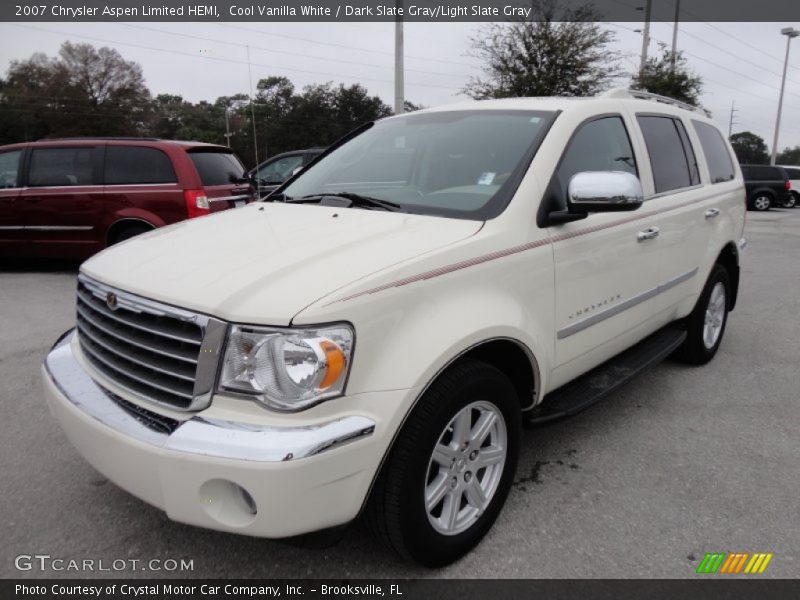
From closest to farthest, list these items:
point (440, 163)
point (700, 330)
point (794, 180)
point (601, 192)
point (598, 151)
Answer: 1. point (601, 192)
2. point (440, 163)
3. point (598, 151)
4. point (700, 330)
5. point (794, 180)

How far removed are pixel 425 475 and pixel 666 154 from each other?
2725 mm

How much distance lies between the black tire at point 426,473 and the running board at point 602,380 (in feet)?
1.57

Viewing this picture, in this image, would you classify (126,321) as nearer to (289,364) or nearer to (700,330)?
(289,364)

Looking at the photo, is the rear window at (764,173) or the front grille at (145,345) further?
the rear window at (764,173)

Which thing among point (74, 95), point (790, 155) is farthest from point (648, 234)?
point (790, 155)

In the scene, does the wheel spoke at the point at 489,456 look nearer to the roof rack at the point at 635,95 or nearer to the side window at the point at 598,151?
the side window at the point at 598,151

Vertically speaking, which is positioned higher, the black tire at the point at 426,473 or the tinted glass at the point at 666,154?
the tinted glass at the point at 666,154

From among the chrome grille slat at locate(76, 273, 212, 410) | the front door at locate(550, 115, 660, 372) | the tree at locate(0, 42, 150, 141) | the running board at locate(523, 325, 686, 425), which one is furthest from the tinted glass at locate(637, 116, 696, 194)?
the tree at locate(0, 42, 150, 141)

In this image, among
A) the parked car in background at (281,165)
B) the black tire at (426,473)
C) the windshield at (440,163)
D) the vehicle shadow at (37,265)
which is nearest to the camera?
the black tire at (426,473)

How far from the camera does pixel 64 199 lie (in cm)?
746

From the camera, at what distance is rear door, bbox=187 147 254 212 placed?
7.26 meters

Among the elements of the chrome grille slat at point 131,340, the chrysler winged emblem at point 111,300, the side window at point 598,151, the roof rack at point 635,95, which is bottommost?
the chrome grille slat at point 131,340

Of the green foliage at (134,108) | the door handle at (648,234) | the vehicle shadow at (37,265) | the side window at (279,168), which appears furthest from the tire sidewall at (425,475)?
the green foliage at (134,108)

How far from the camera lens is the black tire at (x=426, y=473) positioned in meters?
1.98
